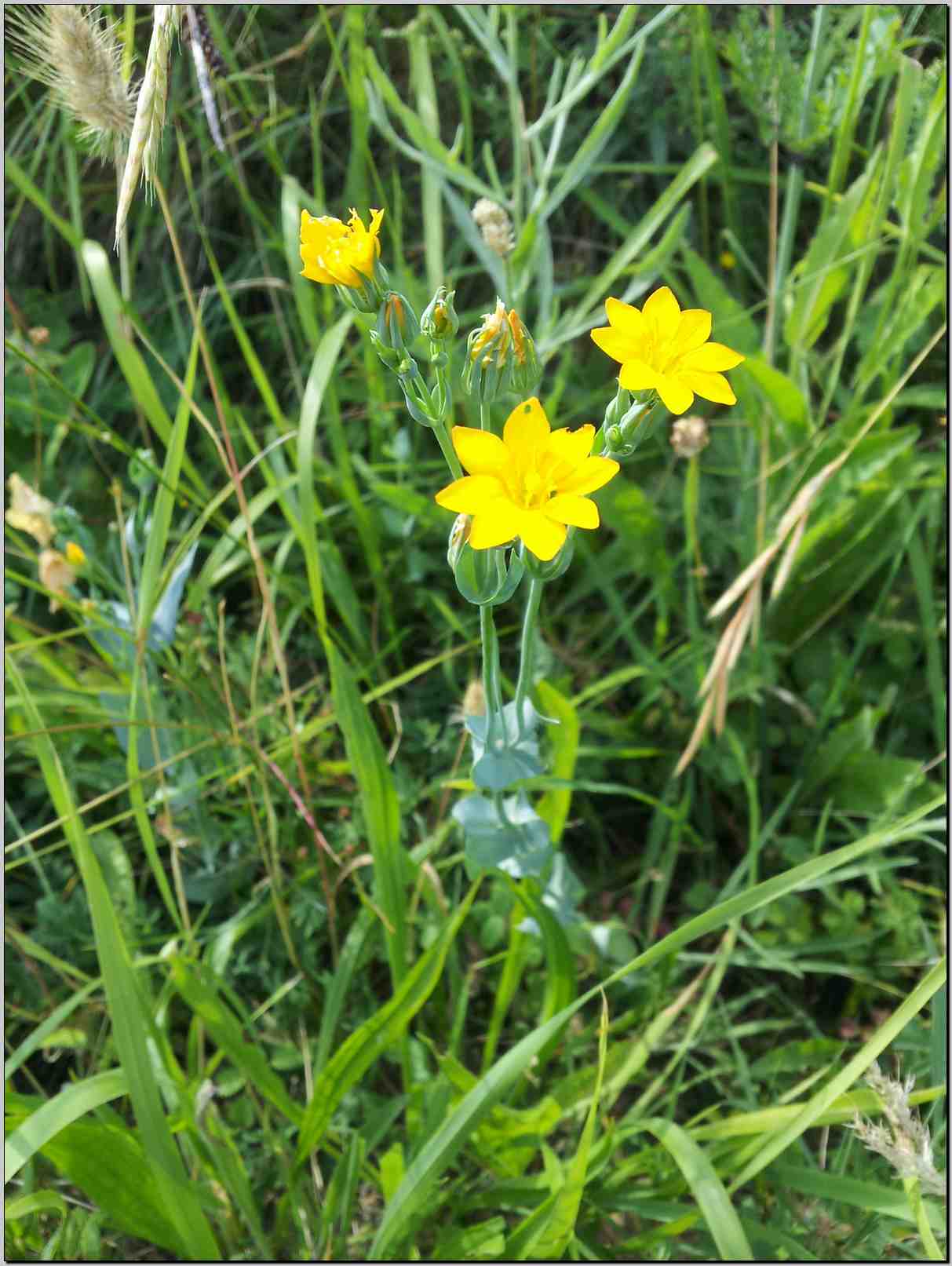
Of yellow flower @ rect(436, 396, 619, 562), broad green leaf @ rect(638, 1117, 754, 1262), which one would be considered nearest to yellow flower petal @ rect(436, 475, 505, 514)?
yellow flower @ rect(436, 396, 619, 562)

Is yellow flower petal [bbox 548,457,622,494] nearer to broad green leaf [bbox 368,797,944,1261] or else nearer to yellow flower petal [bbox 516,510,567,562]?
yellow flower petal [bbox 516,510,567,562]

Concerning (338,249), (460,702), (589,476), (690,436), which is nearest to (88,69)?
(338,249)

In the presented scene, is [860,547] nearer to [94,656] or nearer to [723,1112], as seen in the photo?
[723,1112]

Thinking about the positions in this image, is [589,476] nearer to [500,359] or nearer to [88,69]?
[500,359]

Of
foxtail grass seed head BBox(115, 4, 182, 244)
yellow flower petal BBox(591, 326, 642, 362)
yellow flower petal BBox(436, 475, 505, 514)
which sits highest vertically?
foxtail grass seed head BBox(115, 4, 182, 244)

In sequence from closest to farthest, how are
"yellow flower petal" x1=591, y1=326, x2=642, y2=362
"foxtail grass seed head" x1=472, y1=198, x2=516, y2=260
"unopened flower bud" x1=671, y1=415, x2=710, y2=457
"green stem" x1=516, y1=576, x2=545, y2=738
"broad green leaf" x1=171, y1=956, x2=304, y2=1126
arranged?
"yellow flower petal" x1=591, y1=326, x2=642, y2=362 < "green stem" x1=516, y1=576, x2=545, y2=738 < "broad green leaf" x1=171, y1=956, x2=304, y2=1126 < "foxtail grass seed head" x1=472, y1=198, x2=516, y2=260 < "unopened flower bud" x1=671, y1=415, x2=710, y2=457

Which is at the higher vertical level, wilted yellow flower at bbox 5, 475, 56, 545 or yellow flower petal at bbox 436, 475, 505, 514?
yellow flower petal at bbox 436, 475, 505, 514

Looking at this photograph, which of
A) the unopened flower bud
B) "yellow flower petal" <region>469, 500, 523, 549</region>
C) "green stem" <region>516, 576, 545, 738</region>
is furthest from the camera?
the unopened flower bud

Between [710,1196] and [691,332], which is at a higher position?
[691,332]
